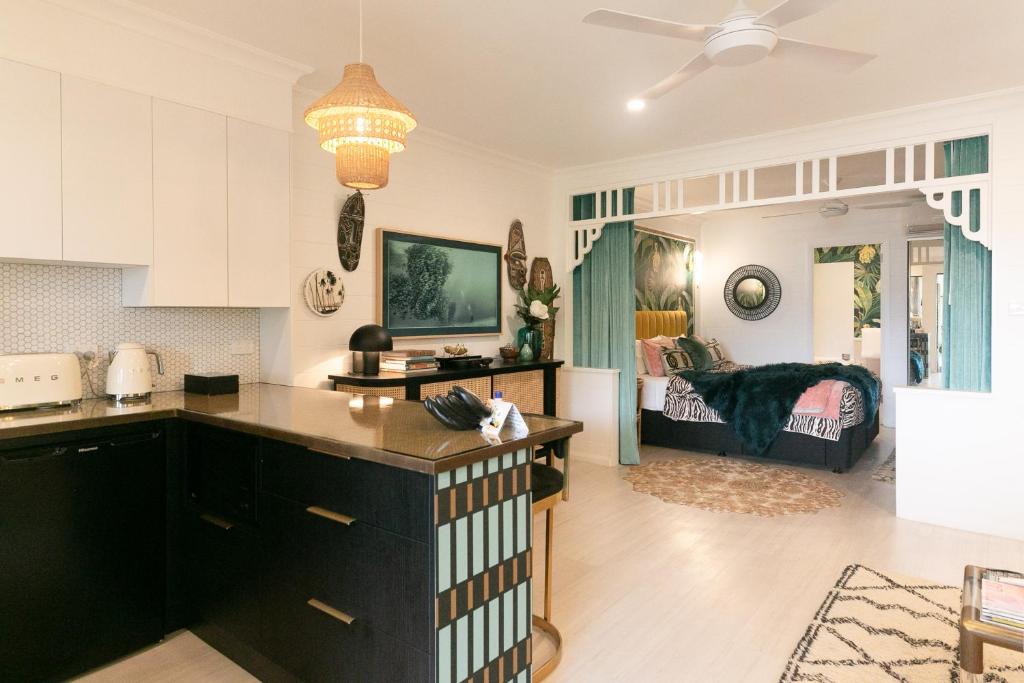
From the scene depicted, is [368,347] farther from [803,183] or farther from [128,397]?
[803,183]

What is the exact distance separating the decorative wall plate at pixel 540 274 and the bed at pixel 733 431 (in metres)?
1.41

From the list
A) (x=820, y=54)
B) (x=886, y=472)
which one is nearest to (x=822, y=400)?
(x=886, y=472)

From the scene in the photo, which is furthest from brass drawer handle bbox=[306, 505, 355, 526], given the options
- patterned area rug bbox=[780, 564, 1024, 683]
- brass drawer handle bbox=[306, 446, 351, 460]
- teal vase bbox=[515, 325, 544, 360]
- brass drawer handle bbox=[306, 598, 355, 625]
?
teal vase bbox=[515, 325, 544, 360]

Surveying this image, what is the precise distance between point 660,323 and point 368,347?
4.65 meters

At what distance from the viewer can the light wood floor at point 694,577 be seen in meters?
2.33

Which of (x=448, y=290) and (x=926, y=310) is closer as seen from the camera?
(x=448, y=290)

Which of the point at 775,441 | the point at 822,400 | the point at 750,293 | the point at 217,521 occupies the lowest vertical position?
the point at 775,441

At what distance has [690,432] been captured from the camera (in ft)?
19.2

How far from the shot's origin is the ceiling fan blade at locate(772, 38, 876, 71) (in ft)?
7.18

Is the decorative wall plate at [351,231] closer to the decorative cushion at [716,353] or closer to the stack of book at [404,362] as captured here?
the stack of book at [404,362]

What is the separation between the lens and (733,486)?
4.70 metres

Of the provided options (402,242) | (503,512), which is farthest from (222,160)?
(503,512)

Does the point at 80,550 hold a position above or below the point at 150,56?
below

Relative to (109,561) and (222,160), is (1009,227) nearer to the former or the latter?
(222,160)
